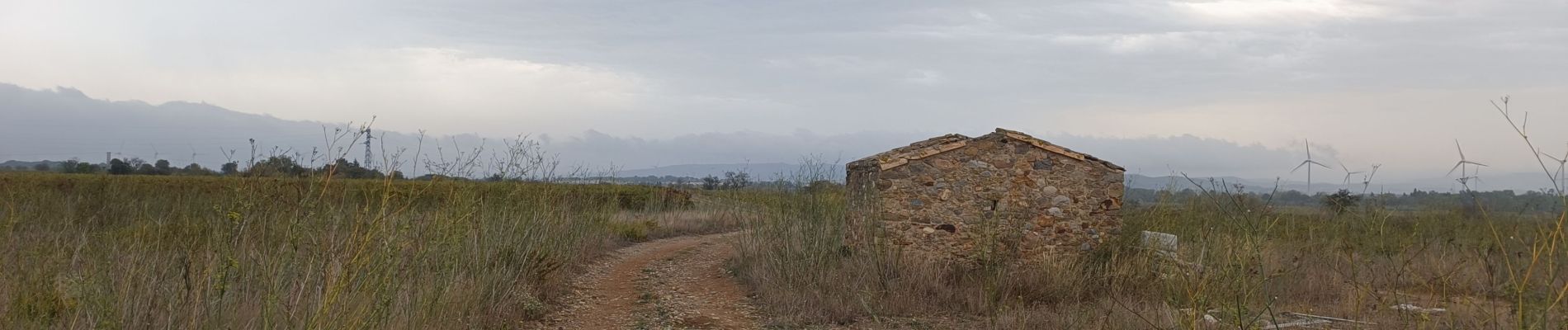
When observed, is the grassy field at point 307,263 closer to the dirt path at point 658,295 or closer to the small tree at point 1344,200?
the dirt path at point 658,295

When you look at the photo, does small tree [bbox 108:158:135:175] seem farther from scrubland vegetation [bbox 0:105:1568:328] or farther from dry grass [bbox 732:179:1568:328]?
dry grass [bbox 732:179:1568:328]

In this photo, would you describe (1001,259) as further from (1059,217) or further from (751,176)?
(751,176)

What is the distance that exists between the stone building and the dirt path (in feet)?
6.38

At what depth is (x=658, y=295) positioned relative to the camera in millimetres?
10453

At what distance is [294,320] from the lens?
4.41 m

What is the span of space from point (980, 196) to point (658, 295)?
3.82 m

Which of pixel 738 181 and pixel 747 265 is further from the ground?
pixel 738 181

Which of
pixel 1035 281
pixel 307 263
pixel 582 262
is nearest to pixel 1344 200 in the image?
pixel 1035 281

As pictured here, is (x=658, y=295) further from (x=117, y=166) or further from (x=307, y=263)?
(x=117, y=166)

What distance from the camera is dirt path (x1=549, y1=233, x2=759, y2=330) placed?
8898 millimetres

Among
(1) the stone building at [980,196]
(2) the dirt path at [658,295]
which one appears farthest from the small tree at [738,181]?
(1) the stone building at [980,196]

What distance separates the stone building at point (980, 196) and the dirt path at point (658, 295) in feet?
6.38

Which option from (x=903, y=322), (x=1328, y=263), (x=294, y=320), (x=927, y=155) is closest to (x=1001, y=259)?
(x=927, y=155)

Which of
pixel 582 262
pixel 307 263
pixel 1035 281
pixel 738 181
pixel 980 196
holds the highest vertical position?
pixel 738 181
